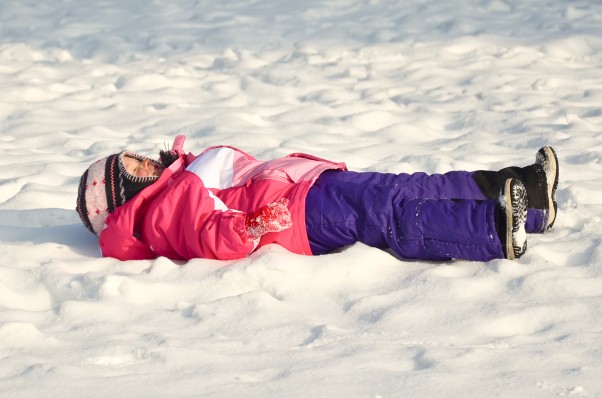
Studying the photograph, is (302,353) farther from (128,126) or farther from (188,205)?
(128,126)

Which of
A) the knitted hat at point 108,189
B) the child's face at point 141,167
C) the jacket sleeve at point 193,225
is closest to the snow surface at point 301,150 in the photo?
the jacket sleeve at point 193,225

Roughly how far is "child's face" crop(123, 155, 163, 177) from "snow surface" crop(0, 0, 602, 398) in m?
0.30

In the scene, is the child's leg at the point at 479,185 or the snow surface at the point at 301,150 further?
the child's leg at the point at 479,185

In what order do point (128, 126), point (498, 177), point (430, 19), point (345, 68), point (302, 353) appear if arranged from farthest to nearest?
point (430, 19) → point (345, 68) → point (128, 126) → point (498, 177) → point (302, 353)

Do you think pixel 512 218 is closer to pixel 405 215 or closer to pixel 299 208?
pixel 405 215

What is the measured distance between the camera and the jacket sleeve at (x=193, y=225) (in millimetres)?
2842

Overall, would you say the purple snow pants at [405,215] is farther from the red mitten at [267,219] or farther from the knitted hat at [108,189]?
the knitted hat at [108,189]

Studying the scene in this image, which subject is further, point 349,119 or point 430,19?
point 430,19

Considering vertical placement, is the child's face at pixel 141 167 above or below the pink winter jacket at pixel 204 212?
above

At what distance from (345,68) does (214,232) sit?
3005 millimetres

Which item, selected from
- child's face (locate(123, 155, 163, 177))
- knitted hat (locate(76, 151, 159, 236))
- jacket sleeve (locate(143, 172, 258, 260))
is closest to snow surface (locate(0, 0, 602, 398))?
jacket sleeve (locate(143, 172, 258, 260))

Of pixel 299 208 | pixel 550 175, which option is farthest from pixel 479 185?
pixel 299 208

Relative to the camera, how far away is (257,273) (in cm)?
279

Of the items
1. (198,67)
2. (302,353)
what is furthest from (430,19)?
(302,353)
